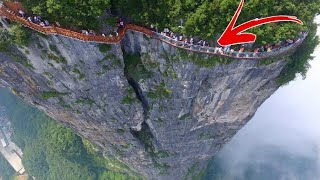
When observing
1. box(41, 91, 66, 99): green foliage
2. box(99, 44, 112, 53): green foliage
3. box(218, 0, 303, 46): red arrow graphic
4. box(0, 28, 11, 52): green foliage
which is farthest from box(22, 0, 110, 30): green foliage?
box(41, 91, 66, 99): green foliage

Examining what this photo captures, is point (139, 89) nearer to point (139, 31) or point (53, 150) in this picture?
point (139, 31)

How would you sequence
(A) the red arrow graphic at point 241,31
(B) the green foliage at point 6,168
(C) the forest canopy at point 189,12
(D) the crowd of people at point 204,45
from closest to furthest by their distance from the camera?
(C) the forest canopy at point 189,12
(A) the red arrow graphic at point 241,31
(D) the crowd of people at point 204,45
(B) the green foliage at point 6,168

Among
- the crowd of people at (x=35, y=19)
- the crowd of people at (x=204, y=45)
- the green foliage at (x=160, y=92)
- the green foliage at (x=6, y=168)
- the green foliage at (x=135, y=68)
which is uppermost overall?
the crowd of people at (x=35, y=19)

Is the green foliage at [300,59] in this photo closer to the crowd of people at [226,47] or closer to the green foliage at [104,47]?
the crowd of people at [226,47]

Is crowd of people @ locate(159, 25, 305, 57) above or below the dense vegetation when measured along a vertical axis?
above

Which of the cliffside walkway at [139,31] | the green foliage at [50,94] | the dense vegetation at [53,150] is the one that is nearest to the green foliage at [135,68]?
the cliffside walkway at [139,31]

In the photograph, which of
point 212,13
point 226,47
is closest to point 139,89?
point 226,47

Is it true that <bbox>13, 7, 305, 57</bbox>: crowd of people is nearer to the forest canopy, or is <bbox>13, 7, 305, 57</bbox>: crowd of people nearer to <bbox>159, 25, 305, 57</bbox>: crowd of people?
<bbox>159, 25, 305, 57</bbox>: crowd of people
